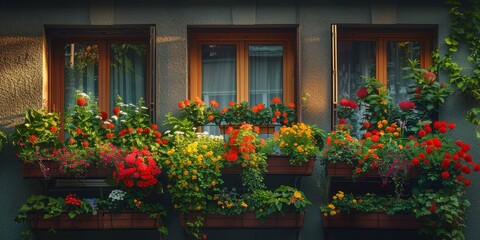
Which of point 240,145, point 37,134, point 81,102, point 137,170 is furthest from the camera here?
point 81,102

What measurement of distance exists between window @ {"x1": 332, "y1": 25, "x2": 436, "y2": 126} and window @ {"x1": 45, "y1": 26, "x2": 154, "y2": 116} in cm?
324

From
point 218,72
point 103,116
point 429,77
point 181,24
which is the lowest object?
point 103,116

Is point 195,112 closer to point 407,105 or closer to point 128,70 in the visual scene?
point 128,70

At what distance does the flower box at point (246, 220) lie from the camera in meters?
23.3

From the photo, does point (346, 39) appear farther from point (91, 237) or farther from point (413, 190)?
point (91, 237)

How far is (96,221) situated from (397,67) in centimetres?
570

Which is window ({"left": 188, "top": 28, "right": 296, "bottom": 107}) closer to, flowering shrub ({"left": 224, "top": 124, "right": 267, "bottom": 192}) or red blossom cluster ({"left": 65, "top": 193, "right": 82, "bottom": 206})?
flowering shrub ({"left": 224, "top": 124, "right": 267, "bottom": 192})

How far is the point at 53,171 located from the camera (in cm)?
2344

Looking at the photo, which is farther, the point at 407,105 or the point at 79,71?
the point at 79,71

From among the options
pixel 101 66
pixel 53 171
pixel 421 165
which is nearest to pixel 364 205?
pixel 421 165

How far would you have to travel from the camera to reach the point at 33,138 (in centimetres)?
2352

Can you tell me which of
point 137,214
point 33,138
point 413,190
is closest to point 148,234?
point 137,214

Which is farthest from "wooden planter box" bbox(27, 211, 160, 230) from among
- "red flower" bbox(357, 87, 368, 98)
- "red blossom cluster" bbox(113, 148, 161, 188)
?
"red flower" bbox(357, 87, 368, 98)

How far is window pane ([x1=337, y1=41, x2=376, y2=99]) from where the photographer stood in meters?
25.0
